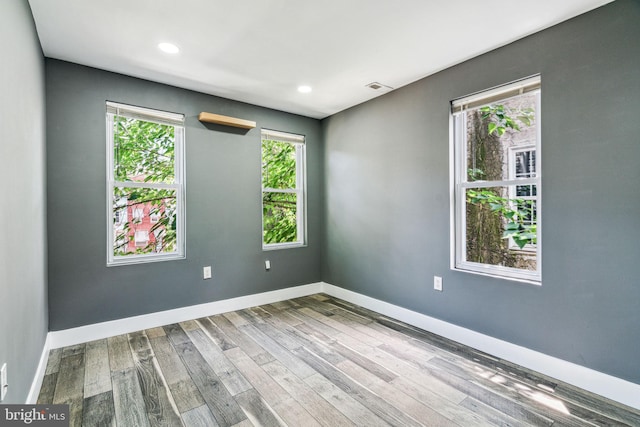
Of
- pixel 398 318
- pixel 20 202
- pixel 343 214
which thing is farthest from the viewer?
pixel 343 214

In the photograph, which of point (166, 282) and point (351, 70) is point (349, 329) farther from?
point (351, 70)

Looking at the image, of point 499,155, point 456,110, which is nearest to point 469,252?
point 499,155

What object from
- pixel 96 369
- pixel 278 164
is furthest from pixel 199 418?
pixel 278 164

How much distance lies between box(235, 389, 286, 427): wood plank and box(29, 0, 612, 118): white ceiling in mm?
2467

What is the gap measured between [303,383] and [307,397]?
16 cm

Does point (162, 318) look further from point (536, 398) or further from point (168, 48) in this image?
point (536, 398)

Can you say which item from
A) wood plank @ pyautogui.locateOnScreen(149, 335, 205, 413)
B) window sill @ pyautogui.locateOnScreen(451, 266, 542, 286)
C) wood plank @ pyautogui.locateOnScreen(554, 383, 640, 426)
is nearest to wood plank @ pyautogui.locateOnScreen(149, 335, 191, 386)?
wood plank @ pyautogui.locateOnScreen(149, 335, 205, 413)

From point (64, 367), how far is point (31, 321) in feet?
2.12

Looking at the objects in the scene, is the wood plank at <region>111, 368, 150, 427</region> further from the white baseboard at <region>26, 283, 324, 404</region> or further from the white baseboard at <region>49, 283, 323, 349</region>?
the white baseboard at <region>49, 283, 323, 349</region>

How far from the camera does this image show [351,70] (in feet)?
9.24

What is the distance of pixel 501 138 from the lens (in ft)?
8.35

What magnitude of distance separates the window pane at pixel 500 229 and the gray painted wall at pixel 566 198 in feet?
0.58

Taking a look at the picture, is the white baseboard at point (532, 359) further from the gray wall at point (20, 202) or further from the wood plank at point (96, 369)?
the gray wall at point (20, 202)

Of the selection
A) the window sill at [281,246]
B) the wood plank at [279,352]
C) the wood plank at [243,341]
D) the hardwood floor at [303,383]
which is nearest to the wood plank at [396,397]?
the hardwood floor at [303,383]
